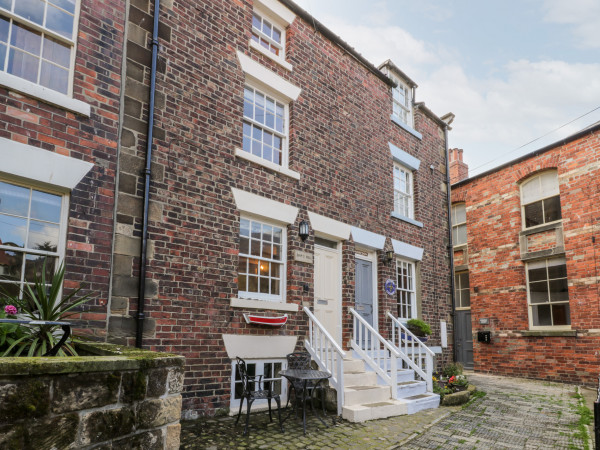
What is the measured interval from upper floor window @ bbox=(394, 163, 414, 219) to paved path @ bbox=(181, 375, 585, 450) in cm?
484

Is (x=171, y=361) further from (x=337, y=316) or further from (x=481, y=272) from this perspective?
(x=481, y=272)

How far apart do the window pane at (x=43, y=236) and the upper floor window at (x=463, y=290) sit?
44.4ft

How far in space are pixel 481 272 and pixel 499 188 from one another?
2.83 metres

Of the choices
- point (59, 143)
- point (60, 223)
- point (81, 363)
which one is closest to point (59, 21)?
point (59, 143)

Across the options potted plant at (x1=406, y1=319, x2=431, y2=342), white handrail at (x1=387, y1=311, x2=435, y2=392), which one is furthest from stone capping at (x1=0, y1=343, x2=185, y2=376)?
potted plant at (x1=406, y1=319, x2=431, y2=342)

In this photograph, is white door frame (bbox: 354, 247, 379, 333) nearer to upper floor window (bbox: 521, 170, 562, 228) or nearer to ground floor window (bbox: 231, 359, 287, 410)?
ground floor window (bbox: 231, 359, 287, 410)

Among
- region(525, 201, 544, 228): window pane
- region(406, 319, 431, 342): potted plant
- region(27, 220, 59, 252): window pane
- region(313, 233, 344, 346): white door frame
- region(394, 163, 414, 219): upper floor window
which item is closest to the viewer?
region(27, 220, 59, 252): window pane

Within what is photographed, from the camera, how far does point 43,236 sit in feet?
16.0

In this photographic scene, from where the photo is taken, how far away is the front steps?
6.23 meters

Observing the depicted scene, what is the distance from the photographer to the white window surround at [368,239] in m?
8.84

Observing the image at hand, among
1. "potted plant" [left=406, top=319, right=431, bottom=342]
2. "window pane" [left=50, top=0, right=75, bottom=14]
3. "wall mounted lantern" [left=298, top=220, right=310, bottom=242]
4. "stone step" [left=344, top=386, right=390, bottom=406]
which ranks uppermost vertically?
"window pane" [left=50, top=0, right=75, bottom=14]

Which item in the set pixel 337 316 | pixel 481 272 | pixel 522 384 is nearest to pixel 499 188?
pixel 481 272

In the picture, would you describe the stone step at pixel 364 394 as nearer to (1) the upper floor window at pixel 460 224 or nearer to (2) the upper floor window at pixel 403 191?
(2) the upper floor window at pixel 403 191

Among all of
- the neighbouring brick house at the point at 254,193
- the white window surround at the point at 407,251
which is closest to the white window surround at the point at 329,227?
the neighbouring brick house at the point at 254,193
